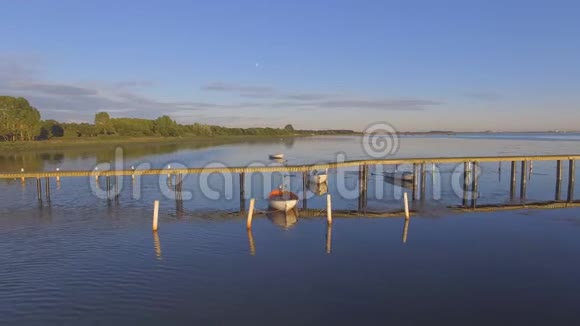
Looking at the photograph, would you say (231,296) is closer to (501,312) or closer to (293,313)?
(293,313)

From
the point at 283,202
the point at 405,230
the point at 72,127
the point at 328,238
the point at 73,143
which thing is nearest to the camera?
the point at 328,238

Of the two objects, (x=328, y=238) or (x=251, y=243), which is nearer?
(x=251, y=243)

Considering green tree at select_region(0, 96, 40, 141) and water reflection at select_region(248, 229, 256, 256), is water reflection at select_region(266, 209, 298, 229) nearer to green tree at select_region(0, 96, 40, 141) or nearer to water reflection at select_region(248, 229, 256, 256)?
water reflection at select_region(248, 229, 256, 256)

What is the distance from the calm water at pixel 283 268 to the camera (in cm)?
1288

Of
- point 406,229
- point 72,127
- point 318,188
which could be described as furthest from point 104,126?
point 406,229

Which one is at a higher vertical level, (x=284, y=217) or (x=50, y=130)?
(x=50, y=130)

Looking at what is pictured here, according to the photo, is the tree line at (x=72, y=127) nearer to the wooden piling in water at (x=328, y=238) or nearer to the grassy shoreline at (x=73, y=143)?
the grassy shoreline at (x=73, y=143)

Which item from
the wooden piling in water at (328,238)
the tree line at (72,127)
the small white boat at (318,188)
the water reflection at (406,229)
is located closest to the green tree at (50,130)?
the tree line at (72,127)

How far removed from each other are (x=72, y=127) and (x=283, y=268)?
465ft

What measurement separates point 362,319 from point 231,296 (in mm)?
4433

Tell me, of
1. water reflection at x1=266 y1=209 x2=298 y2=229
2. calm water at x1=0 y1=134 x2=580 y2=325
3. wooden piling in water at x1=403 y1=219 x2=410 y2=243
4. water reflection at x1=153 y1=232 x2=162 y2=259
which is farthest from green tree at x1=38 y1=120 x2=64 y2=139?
wooden piling in water at x1=403 y1=219 x2=410 y2=243

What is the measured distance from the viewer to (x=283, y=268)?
16.8 meters

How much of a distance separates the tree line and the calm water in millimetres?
85139

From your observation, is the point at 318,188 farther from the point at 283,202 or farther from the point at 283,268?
the point at 283,268
